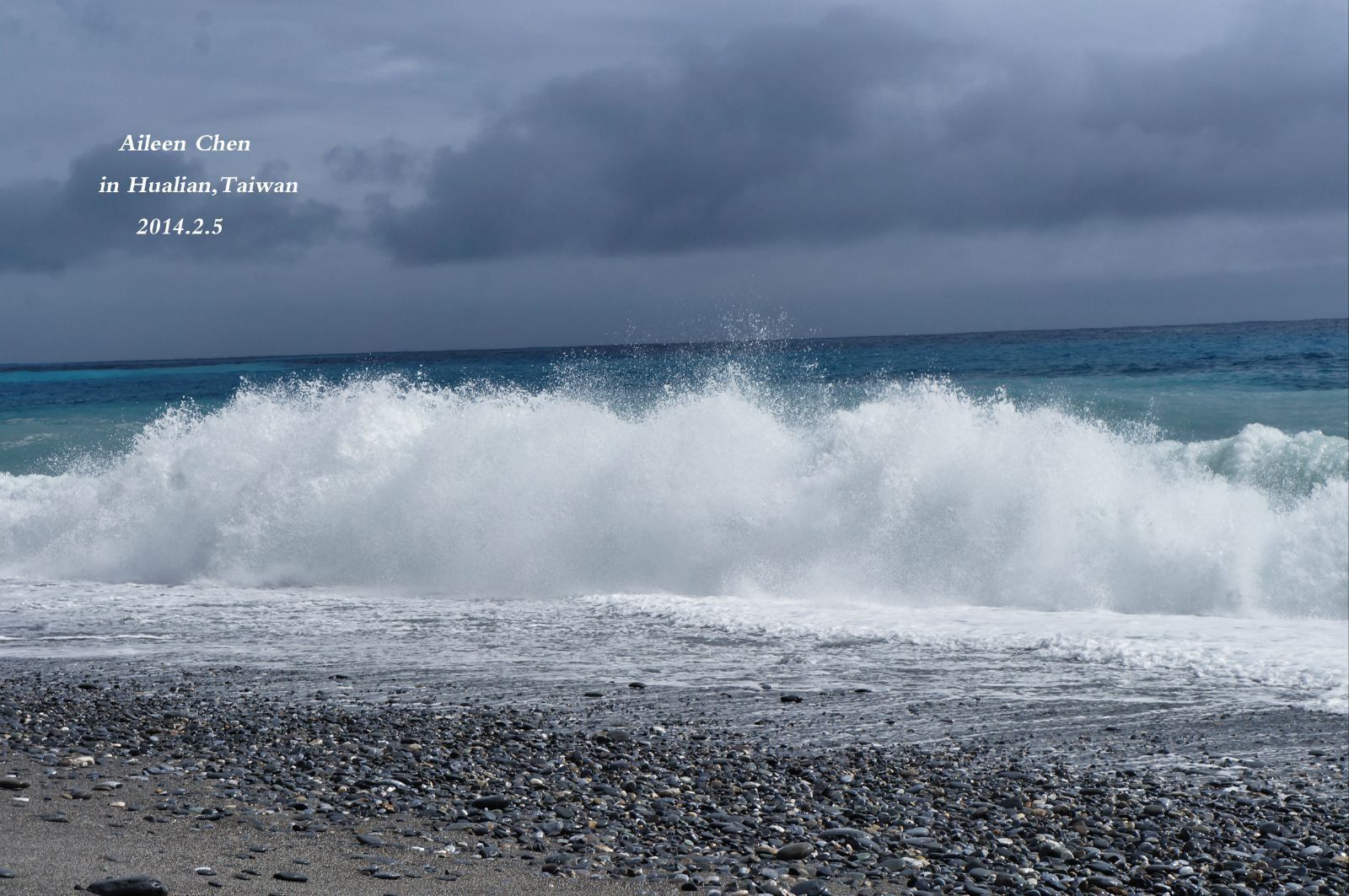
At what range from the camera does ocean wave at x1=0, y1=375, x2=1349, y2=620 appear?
1139 centimetres

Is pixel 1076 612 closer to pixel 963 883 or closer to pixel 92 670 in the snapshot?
pixel 963 883

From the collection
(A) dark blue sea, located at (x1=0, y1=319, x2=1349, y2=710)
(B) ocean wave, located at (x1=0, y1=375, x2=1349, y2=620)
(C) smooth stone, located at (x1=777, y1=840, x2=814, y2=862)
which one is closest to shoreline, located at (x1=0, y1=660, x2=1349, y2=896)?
(C) smooth stone, located at (x1=777, y1=840, x2=814, y2=862)

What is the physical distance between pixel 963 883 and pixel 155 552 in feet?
38.6

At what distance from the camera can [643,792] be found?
538 centimetres

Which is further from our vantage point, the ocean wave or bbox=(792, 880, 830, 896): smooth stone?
the ocean wave

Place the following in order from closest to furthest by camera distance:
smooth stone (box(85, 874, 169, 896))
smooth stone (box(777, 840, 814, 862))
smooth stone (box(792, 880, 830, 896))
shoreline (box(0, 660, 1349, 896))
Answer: smooth stone (box(85, 874, 169, 896)) < smooth stone (box(792, 880, 830, 896)) < shoreline (box(0, 660, 1349, 896)) < smooth stone (box(777, 840, 814, 862))

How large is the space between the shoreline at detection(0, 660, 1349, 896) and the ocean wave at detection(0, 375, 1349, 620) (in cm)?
449

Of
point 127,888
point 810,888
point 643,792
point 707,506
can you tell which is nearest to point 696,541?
point 707,506

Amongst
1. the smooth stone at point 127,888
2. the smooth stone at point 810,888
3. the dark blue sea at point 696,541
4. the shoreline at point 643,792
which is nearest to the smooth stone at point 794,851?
the shoreline at point 643,792

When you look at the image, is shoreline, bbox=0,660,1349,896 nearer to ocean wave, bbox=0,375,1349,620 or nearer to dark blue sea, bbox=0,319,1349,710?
dark blue sea, bbox=0,319,1349,710

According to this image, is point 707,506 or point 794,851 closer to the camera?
point 794,851

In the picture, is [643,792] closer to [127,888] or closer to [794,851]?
[794,851]

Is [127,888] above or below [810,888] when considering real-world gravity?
above

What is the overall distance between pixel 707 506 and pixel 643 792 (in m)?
7.41
